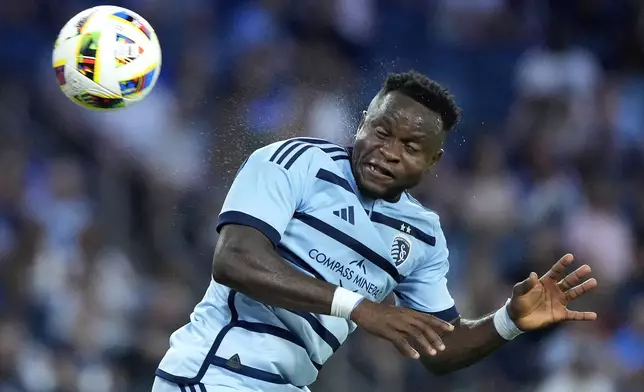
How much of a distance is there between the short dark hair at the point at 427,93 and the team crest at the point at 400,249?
514mm

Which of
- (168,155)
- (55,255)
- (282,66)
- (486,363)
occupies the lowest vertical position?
(55,255)

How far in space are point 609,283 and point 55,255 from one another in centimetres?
464

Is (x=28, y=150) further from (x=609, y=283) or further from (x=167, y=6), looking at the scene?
(x=609, y=283)

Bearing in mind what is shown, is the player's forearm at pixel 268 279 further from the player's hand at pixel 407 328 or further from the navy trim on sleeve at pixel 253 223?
the player's hand at pixel 407 328

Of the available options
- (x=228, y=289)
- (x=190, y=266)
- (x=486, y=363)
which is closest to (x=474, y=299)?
(x=486, y=363)

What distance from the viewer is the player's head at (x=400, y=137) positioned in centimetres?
456

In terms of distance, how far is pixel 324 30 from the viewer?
10727mm

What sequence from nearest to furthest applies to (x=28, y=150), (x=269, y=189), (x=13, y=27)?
1. (x=269, y=189)
2. (x=28, y=150)
3. (x=13, y=27)

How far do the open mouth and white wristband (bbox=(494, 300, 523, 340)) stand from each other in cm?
81


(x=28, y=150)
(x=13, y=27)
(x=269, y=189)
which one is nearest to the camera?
(x=269, y=189)

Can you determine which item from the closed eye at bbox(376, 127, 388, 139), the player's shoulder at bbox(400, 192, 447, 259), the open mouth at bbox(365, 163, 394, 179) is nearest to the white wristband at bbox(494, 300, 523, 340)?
the player's shoulder at bbox(400, 192, 447, 259)

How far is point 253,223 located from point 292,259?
355mm

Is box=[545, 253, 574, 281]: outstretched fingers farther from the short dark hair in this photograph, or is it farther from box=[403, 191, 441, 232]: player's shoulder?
the short dark hair

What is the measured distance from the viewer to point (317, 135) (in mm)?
9141
